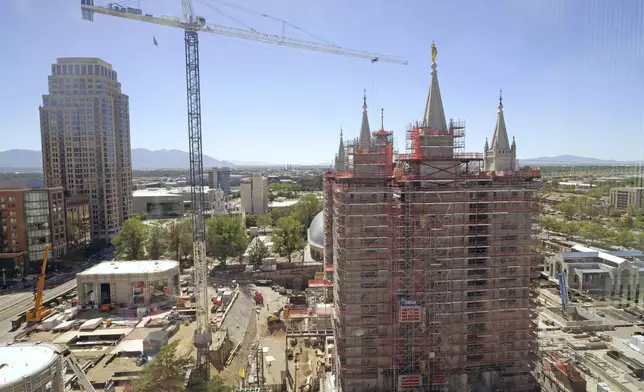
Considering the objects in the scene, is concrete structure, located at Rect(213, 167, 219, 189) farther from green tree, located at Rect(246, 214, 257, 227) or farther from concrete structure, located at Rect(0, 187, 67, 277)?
concrete structure, located at Rect(0, 187, 67, 277)

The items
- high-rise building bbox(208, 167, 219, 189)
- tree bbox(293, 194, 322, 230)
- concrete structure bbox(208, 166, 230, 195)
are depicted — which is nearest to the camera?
tree bbox(293, 194, 322, 230)

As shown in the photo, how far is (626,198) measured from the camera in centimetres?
5475

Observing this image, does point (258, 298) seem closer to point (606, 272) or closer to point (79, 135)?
point (606, 272)

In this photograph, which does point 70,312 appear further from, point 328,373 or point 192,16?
point 192,16

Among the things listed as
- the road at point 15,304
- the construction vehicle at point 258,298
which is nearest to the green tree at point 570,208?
the construction vehicle at point 258,298

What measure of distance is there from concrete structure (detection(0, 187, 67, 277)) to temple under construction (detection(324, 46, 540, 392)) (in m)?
45.9

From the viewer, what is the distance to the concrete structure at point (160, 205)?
97.2 metres

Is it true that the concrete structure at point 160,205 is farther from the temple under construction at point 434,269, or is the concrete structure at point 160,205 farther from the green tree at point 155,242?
the temple under construction at point 434,269

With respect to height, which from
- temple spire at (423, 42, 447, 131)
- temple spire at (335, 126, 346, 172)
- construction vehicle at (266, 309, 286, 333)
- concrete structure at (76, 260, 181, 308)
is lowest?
construction vehicle at (266, 309, 286, 333)

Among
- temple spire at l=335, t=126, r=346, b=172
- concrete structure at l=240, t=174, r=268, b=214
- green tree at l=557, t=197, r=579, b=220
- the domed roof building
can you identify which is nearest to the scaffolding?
temple spire at l=335, t=126, r=346, b=172

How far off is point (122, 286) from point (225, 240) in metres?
14.2

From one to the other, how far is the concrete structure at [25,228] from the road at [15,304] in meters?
7.51

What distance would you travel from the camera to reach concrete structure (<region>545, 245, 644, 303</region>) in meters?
39.4

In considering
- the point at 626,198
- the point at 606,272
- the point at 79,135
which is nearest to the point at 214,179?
the point at 79,135
